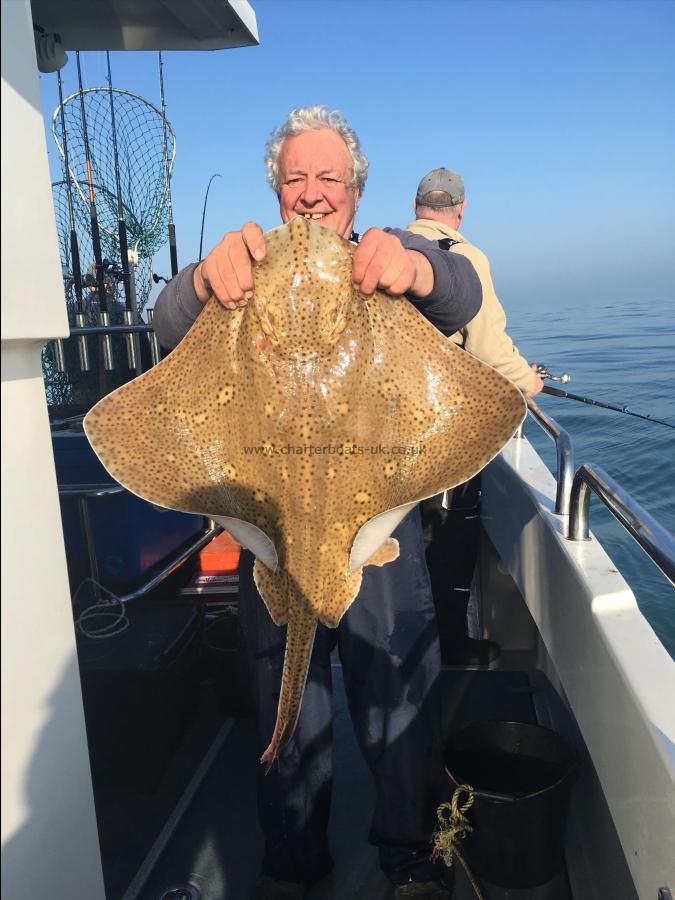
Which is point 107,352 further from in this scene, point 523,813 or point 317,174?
point 523,813

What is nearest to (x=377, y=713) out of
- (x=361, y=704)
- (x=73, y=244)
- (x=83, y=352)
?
(x=361, y=704)

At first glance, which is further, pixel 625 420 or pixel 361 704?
pixel 625 420

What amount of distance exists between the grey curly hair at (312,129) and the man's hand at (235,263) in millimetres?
636

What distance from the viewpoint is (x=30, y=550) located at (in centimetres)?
136

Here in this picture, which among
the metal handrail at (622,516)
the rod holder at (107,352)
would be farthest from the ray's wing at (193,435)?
the rod holder at (107,352)

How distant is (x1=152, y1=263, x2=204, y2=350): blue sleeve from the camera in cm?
198

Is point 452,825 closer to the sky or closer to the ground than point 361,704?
closer to the ground

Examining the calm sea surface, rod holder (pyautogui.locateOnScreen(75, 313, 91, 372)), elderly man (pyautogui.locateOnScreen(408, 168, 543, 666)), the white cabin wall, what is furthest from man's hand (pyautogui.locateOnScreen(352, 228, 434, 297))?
the calm sea surface

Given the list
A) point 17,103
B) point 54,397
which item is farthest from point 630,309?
point 17,103

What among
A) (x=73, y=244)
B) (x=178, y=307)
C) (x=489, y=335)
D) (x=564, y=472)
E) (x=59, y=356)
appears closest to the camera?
(x=178, y=307)

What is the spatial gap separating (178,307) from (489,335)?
1.87 metres

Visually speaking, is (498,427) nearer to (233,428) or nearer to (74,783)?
(233,428)

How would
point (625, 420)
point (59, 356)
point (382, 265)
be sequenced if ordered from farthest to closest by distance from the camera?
point (625, 420) → point (59, 356) → point (382, 265)

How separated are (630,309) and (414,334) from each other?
36976mm
